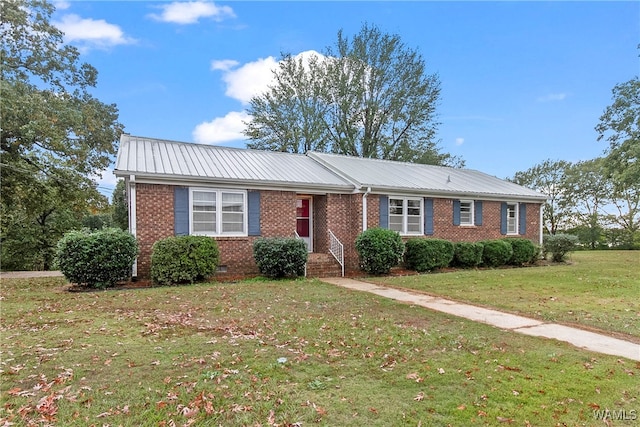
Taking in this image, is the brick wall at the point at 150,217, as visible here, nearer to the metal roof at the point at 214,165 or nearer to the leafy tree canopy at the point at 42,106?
the metal roof at the point at 214,165

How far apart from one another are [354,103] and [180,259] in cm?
2075

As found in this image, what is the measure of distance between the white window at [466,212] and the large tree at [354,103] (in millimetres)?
11978

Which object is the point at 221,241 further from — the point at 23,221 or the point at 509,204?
the point at 23,221

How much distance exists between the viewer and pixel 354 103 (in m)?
27.8

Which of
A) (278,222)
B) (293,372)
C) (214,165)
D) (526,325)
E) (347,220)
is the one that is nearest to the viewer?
(293,372)

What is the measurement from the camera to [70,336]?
5.25m

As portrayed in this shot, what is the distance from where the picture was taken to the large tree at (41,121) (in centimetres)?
1481

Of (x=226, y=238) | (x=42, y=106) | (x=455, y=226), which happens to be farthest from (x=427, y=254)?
(x=42, y=106)

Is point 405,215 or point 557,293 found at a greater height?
point 405,215

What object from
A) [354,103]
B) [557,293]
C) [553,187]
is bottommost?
[557,293]

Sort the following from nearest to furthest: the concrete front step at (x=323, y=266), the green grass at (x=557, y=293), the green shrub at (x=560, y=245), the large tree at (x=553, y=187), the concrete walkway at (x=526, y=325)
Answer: the concrete walkway at (x=526, y=325), the green grass at (x=557, y=293), the concrete front step at (x=323, y=266), the green shrub at (x=560, y=245), the large tree at (x=553, y=187)

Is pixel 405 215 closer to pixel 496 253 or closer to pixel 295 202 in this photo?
pixel 496 253

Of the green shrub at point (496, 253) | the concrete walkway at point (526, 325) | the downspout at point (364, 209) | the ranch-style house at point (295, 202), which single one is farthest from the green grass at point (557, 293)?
the ranch-style house at point (295, 202)

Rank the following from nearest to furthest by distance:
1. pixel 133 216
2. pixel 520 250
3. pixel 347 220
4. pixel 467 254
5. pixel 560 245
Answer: pixel 133 216, pixel 347 220, pixel 467 254, pixel 520 250, pixel 560 245
